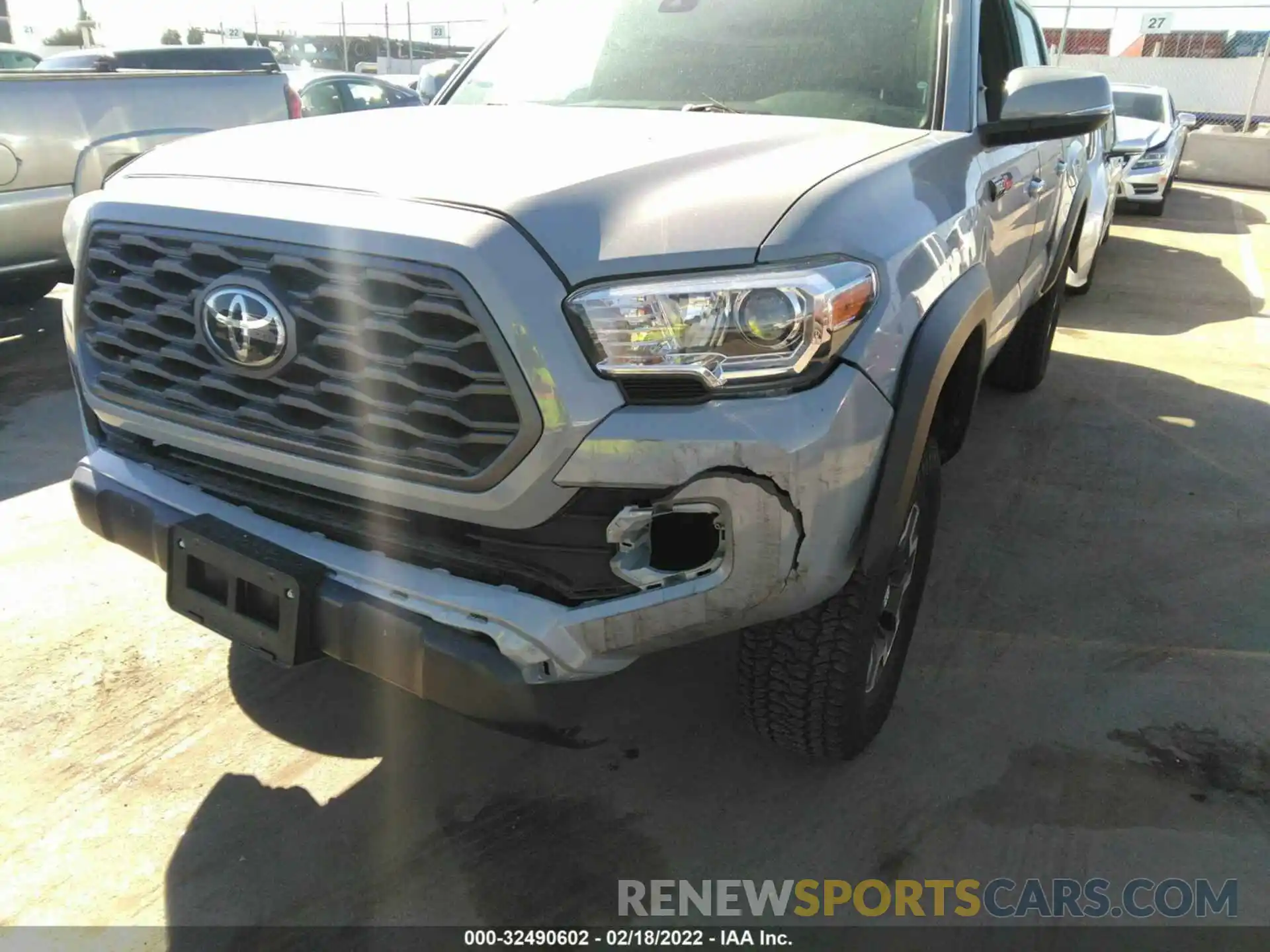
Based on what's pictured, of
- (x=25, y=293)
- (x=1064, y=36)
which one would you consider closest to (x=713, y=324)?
(x=25, y=293)

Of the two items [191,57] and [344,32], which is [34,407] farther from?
[344,32]

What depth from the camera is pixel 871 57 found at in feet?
9.32

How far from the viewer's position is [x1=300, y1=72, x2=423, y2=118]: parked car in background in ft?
35.0

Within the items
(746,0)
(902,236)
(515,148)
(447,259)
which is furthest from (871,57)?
(447,259)

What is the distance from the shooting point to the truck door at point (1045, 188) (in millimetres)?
3586

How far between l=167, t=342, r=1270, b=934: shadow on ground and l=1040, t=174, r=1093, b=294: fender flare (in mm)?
1589

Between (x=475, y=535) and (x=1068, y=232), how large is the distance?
388cm

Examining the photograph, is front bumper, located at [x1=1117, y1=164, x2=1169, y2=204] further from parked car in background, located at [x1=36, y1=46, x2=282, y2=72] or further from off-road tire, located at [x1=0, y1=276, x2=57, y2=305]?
off-road tire, located at [x1=0, y1=276, x2=57, y2=305]

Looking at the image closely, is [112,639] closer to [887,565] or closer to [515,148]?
[515,148]

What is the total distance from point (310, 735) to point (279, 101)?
482 centimetres

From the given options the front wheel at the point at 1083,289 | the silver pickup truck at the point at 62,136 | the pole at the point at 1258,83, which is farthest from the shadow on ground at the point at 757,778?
the pole at the point at 1258,83

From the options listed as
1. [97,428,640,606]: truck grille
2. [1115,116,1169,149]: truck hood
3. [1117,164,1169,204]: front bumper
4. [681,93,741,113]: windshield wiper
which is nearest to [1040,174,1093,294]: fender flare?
[681,93,741,113]: windshield wiper

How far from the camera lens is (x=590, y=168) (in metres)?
1.96

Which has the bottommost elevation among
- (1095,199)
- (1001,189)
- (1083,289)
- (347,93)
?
(1083,289)
